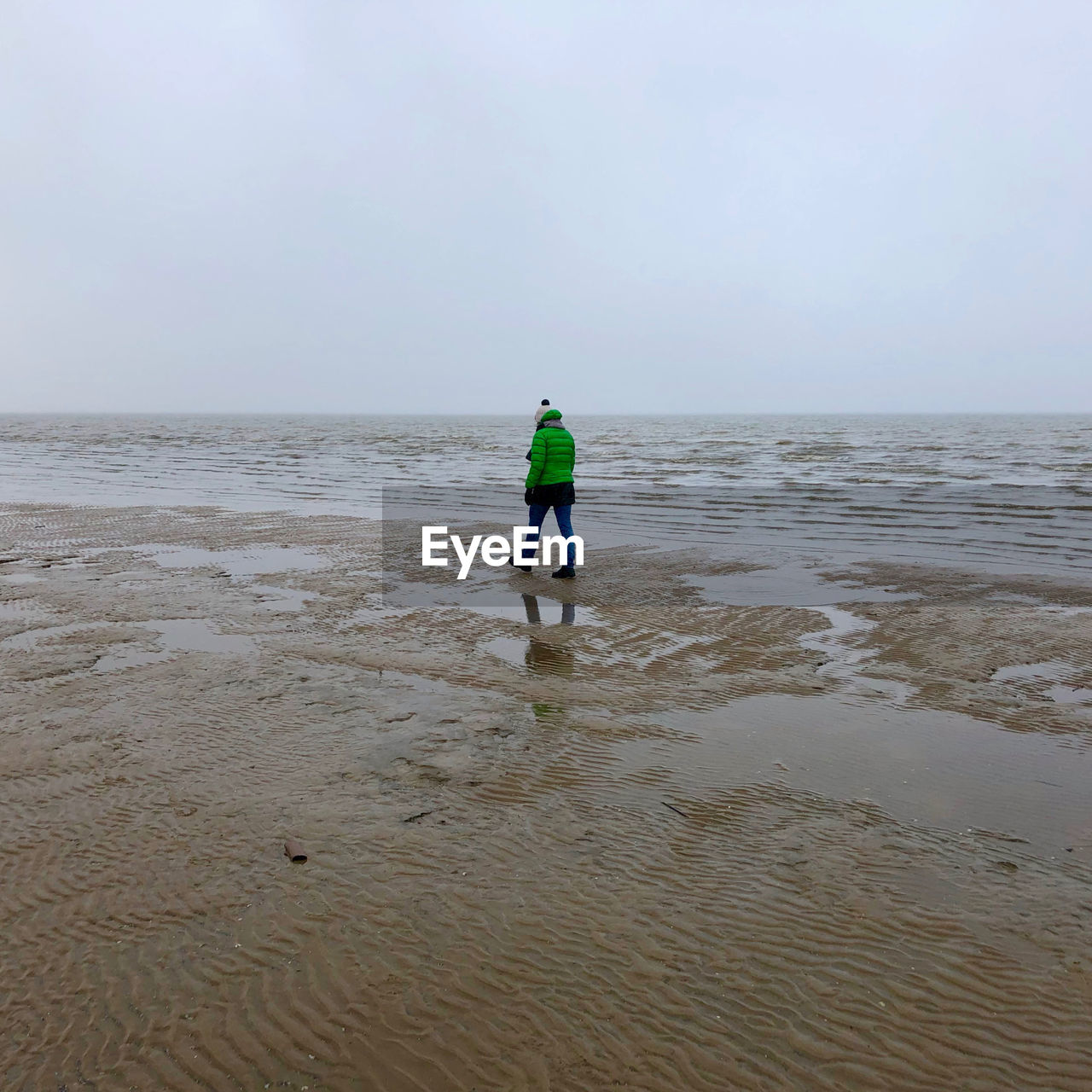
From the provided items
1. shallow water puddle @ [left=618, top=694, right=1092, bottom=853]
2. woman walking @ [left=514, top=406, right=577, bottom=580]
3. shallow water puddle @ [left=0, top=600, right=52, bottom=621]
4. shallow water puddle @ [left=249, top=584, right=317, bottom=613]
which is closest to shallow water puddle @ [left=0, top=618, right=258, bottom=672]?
shallow water puddle @ [left=0, top=600, right=52, bottom=621]

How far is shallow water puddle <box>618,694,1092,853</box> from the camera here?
12.9 feet

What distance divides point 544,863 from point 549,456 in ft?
23.5

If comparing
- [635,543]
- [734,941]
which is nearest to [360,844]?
[734,941]

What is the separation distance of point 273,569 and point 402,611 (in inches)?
116

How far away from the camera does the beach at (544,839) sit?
2510mm

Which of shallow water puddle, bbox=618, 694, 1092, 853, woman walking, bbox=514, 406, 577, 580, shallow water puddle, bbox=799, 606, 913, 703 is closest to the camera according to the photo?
shallow water puddle, bbox=618, 694, 1092, 853

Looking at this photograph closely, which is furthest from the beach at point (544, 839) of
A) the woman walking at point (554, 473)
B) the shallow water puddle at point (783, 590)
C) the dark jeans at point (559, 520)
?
the woman walking at point (554, 473)

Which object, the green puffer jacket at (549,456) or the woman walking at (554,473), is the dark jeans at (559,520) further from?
the green puffer jacket at (549,456)

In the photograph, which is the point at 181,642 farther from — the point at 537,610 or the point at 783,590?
the point at 783,590

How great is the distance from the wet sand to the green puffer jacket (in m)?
3.59

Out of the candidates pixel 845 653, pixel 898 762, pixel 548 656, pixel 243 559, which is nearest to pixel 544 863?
pixel 898 762

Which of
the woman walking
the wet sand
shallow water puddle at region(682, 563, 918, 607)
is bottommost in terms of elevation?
the wet sand

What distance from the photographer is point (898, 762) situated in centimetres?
448

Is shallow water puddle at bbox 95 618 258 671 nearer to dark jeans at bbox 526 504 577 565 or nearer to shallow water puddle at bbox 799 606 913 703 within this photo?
dark jeans at bbox 526 504 577 565
